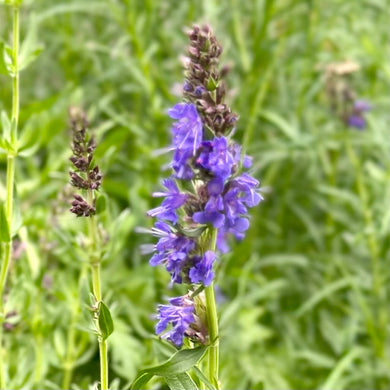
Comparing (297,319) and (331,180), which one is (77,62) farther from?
(297,319)

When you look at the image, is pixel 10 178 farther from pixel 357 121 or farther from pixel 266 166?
pixel 266 166

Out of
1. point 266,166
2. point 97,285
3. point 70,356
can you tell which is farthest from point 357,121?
point 97,285

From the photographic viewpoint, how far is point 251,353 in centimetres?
246

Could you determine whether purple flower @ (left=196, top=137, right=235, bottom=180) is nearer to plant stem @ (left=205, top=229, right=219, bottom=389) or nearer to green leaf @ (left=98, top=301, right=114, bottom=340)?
plant stem @ (left=205, top=229, right=219, bottom=389)

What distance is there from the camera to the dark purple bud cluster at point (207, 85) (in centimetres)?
94

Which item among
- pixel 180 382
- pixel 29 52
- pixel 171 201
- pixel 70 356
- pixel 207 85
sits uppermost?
pixel 29 52

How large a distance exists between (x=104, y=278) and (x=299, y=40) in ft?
3.95

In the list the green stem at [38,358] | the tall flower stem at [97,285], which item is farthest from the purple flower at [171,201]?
the green stem at [38,358]

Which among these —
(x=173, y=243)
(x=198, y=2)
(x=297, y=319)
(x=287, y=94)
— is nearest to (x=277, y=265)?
(x=297, y=319)

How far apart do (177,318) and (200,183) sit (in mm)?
183

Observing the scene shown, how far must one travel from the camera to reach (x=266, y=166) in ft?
9.62

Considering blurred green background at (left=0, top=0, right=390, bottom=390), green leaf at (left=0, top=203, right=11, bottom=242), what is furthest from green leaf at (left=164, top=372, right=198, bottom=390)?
blurred green background at (left=0, top=0, right=390, bottom=390)

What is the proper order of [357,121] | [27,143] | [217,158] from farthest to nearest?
[357,121] < [27,143] < [217,158]

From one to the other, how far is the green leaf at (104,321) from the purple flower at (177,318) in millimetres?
66
